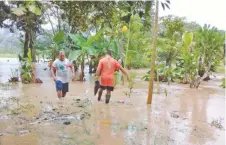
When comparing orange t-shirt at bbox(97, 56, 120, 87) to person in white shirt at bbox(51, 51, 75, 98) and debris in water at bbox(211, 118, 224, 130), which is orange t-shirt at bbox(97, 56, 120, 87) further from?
debris in water at bbox(211, 118, 224, 130)

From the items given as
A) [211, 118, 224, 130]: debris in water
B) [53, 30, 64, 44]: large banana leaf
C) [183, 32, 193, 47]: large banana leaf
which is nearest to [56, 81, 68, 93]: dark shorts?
[211, 118, 224, 130]: debris in water

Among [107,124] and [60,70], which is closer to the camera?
[107,124]

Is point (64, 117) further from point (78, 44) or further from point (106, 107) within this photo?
point (78, 44)

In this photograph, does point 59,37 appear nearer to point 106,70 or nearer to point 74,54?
point 74,54

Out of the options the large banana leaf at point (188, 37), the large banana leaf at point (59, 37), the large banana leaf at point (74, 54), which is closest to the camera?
the large banana leaf at point (188, 37)

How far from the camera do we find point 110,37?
1527cm

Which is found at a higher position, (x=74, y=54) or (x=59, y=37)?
(x=59, y=37)

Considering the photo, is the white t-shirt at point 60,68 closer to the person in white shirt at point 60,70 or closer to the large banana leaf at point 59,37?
the person in white shirt at point 60,70

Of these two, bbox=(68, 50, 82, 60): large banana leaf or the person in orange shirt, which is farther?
bbox=(68, 50, 82, 60): large banana leaf

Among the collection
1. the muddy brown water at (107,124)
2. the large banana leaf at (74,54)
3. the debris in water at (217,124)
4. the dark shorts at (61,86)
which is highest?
the large banana leaf at (74,54)

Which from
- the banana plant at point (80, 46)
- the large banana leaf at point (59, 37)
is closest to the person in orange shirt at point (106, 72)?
the banana plant at point (80, 46)

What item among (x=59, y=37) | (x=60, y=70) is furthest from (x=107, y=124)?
(x=59, y=37)

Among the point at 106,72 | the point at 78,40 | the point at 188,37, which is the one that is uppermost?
the point at 188,37

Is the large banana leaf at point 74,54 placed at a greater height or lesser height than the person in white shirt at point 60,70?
greater
